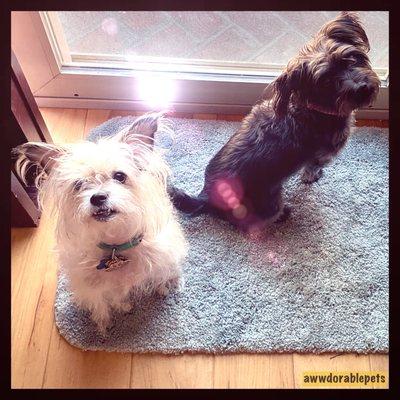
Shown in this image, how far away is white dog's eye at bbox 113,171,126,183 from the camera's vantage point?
1.27 metres

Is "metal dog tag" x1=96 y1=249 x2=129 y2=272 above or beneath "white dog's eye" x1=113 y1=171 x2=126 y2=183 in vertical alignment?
beneath

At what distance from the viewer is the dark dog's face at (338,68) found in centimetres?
141

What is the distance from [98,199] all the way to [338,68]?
31.2 inches

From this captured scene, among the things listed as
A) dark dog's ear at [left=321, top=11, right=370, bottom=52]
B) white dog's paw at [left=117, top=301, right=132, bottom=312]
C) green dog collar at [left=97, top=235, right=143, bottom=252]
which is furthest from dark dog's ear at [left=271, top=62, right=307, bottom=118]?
white dog's paw at [left=117, top=301, right=132, bottom=312]

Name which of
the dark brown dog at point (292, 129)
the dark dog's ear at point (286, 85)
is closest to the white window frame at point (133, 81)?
the dark brown dog at point (292, 129)

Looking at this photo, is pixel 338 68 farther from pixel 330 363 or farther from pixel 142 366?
pixel 142 366

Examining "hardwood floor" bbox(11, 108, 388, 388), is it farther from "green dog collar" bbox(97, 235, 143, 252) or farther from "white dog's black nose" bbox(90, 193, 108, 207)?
"white dog's black nose" bbox(90, 193, 108, 207)

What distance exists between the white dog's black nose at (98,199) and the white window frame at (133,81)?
899mm

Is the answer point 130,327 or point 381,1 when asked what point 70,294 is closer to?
point 130,327

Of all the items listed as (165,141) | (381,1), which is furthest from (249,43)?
(381,1)

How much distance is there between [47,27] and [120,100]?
0.42 meters

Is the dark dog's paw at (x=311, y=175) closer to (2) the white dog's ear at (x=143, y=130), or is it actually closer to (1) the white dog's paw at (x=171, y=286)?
(1) the white dog's paw at (x=171, y=286)

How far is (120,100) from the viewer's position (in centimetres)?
207

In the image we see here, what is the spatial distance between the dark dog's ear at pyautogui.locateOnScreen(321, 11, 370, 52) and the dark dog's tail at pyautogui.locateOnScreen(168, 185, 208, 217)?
2.28 feet
